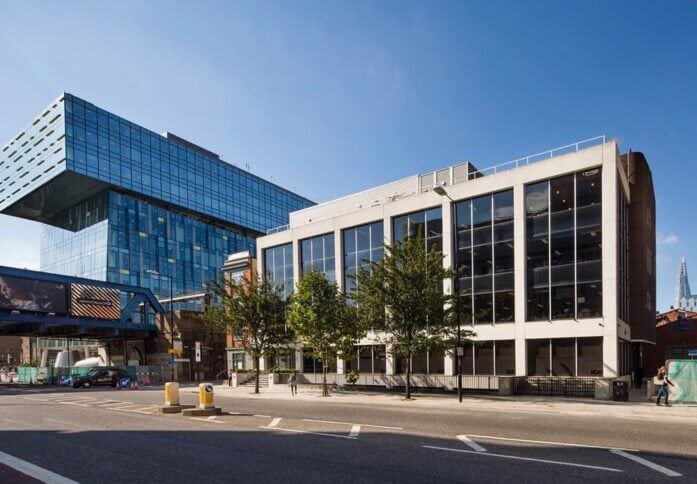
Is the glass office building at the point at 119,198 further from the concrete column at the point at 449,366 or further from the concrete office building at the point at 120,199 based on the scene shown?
the concrete column at the point at 449,366

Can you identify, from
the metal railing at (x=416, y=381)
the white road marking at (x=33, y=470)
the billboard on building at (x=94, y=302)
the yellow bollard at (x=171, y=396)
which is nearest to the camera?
the white road marking at (x=33, y=470)

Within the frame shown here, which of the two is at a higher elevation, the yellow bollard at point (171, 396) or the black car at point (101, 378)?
the yellow bollard at point (171, 396)

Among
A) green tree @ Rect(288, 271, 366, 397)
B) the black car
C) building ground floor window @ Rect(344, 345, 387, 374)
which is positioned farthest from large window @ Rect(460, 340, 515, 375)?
the black car

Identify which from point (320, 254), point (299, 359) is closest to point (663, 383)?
point (320, 254)

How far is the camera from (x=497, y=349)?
30500 mm

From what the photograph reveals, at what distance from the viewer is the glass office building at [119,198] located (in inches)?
3169

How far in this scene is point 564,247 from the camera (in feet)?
93.6

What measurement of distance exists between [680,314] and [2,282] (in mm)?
61159

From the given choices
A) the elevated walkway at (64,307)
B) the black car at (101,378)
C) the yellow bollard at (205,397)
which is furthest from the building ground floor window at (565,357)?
the elevated walkway at (64,307)

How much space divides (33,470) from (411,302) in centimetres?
1895

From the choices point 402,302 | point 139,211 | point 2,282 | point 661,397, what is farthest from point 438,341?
point 139,211

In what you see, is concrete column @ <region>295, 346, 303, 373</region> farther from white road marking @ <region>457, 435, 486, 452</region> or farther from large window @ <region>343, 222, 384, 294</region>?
white road marking @ <region>457, 435, 486, 452</region>

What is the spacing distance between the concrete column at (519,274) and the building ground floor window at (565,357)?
0.46 m

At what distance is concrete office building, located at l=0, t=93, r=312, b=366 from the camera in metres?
80.4
